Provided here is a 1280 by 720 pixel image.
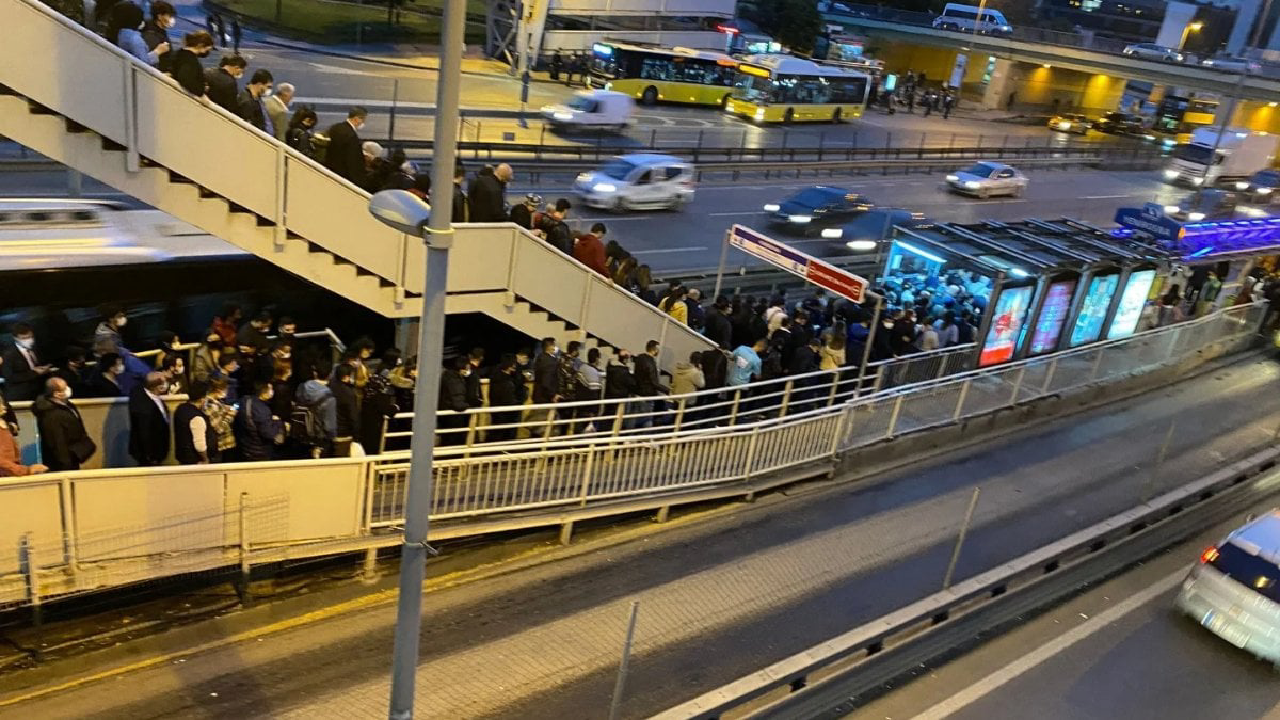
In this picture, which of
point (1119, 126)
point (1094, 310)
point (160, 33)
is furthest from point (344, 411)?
point (1119, 126)

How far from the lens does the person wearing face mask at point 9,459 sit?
7.29m

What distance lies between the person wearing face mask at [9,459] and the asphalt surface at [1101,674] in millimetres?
7148

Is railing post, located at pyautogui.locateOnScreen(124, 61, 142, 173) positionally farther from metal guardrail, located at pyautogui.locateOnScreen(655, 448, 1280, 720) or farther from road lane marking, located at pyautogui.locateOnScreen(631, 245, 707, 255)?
road lane marking, located at pyautogui.locateOnScreen(631, 245, 707, 255)

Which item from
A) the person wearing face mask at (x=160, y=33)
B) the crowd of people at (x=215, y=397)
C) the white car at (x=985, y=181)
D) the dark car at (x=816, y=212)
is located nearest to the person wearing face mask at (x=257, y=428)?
the crowd of people at (x=215, y=397)

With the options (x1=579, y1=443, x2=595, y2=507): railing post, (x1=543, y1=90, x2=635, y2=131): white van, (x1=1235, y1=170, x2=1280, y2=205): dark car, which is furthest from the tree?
(x1=579, y1=443, x2=595, y2=507): railing post

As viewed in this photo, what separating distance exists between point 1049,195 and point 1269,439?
83.9ft

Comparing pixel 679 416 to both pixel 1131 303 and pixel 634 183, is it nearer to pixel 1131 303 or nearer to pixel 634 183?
pixel 1131 303

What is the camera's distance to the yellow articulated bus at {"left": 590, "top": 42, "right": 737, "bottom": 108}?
142 feet

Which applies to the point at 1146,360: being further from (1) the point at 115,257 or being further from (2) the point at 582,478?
(1) the point at 115,257

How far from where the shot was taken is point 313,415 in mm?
8867

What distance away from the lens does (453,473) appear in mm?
→ 9469

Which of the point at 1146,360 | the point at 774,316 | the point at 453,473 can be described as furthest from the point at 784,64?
the point at 453,473

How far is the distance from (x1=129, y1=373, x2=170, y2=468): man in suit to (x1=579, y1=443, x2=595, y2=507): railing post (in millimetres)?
3969

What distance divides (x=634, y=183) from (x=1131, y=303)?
1277 centimetres
